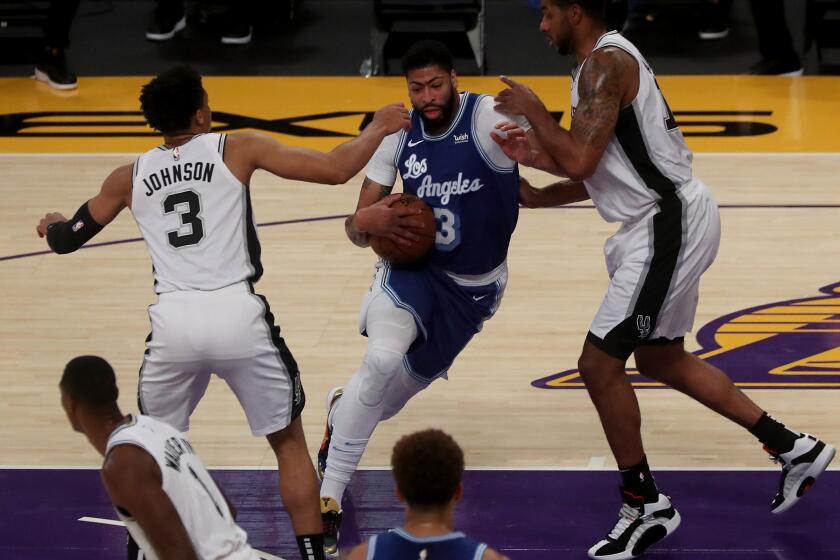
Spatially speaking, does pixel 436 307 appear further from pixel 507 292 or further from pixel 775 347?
pixel 507 292

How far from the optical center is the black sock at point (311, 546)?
4.86m

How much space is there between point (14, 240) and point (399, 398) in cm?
430

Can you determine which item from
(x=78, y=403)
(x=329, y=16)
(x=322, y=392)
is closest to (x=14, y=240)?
(x=322, y=392)

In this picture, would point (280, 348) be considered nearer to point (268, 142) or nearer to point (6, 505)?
point (268, 142)

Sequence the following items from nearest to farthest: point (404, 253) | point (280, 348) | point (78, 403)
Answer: point (78, 403) < point (280, 348) < point (404, 253)

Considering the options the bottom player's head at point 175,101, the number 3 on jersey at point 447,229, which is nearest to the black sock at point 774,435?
the number 3 on jersey at point 447,229

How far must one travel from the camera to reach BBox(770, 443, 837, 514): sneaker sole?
17.5ft

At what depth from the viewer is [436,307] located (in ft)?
18.3

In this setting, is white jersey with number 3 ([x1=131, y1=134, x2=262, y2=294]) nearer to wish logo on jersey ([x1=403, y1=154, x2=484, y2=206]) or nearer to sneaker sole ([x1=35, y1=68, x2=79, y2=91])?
wish logo on jersey ([x1=403, y1=154, x2=484, y2=206])

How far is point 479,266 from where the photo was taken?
5.62 metres

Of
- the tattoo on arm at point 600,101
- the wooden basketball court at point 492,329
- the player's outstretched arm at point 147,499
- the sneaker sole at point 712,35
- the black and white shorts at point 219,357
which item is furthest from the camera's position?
the sneaker sole at point 712,35

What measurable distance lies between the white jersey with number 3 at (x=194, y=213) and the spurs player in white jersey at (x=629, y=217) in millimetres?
1104

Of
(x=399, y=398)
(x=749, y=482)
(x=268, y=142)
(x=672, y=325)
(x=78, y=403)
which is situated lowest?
(x=749, y=482)

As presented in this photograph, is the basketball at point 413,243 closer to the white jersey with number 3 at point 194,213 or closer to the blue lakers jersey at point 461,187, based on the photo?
the blue lakers jersey at point 461,187
